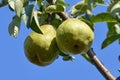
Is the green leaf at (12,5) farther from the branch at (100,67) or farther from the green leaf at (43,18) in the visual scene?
the branch at (100,67)

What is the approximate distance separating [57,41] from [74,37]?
95mm

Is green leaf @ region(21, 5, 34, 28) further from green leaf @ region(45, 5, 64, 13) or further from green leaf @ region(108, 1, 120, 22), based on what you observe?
green leaf @ region(108, 1, 120, 22)

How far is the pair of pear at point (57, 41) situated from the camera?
2.25 meters

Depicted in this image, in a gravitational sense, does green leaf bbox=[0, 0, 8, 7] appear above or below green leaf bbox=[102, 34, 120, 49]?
above

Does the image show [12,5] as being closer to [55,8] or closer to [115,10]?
[55,8]

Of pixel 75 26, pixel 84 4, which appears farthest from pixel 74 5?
pixel 75 26

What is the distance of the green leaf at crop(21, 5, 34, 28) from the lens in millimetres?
2246

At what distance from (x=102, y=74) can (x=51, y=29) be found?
0.35m

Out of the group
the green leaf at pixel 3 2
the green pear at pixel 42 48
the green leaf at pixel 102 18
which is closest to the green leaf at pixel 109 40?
the green leaf at pixel 102 18

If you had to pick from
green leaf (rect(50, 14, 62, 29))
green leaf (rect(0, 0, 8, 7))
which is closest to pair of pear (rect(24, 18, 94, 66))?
green leaf (rect(50, 14, 62, 29))

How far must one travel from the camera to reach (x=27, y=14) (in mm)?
2271

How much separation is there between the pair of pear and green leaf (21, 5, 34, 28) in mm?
143

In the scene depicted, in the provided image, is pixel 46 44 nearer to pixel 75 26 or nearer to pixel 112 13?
pixel 75 26

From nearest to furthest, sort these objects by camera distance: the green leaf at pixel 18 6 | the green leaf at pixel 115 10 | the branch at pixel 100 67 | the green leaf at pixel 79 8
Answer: the green leaf at pixel 115 10, the green leaf at pixel 18 6, the branch at pixel 100 67, the green leaf at pixel 79 8
